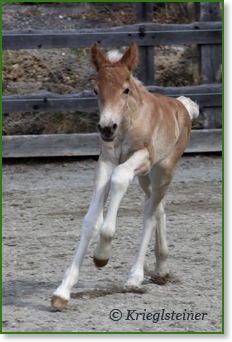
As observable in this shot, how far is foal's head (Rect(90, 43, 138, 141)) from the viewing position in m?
5.23

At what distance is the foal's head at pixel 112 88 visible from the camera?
5230mm

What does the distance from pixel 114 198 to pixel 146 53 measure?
18.4 ft

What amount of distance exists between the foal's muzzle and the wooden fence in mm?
5194

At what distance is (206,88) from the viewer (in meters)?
10.8

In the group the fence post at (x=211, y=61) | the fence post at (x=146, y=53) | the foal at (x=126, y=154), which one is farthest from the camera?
the fence post at (x=211, y=61)

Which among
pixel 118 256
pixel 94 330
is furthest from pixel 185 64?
pixel 94 330

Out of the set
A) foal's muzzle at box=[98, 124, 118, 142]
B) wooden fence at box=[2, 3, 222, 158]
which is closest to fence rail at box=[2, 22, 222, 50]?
wooden fence at box=[2, 3, 222, 158]

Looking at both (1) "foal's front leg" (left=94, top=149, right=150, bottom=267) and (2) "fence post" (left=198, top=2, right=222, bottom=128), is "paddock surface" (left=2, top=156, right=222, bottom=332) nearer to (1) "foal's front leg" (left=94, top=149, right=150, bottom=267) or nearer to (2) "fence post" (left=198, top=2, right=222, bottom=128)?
(1) "foal's front leg" (left=94, top=149, right=150, bottom=267)

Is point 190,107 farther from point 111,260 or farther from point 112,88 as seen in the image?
point 112,88

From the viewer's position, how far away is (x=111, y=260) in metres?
6.80

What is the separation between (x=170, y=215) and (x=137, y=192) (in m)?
0.96

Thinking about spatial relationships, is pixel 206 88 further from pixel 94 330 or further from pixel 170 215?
pixel 94 330

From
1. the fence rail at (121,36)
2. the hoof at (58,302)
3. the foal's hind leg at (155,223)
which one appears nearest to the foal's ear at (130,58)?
the foal's hind leg at (155,223)

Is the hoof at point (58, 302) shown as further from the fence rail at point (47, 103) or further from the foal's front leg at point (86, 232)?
the fence rail at point (47, 103)
